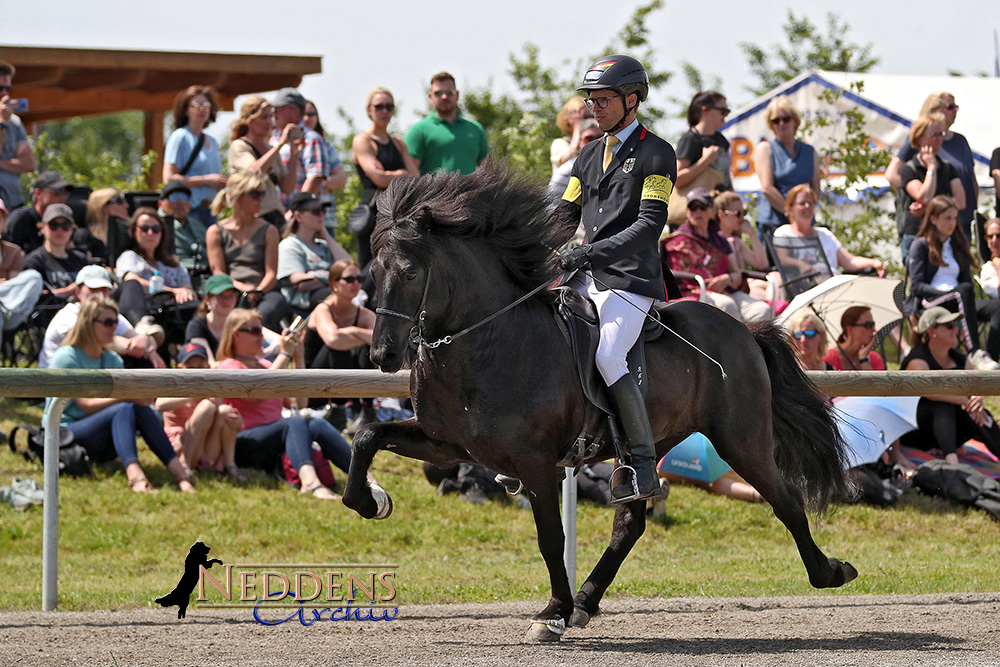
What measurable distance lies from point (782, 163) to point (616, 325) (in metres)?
7.35

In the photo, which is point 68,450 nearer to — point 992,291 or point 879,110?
point 992,291

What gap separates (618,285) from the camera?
614 centimetres

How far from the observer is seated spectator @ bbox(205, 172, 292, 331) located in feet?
36.9

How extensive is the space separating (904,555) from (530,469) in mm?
4718

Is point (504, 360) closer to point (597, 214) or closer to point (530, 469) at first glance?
point (530, 469)

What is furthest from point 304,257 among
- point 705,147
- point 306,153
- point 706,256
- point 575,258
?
point 575,258

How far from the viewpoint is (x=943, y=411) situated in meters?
10.6

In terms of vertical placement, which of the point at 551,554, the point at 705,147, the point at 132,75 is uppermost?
the point at 132,75

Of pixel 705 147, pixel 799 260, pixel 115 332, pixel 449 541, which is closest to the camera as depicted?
pixel 449 541

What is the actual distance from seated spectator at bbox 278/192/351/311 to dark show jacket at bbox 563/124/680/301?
5.36 metres

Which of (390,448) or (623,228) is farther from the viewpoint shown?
(623,228)

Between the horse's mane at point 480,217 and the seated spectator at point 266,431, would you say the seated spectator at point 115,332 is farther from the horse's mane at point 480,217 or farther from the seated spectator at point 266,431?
the horse's mane at point 480,217

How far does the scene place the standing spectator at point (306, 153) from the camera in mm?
12289

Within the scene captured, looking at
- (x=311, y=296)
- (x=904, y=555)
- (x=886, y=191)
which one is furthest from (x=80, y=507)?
(x=886, y=191)
